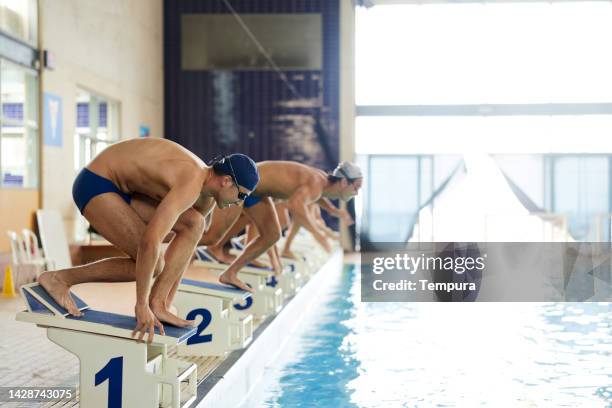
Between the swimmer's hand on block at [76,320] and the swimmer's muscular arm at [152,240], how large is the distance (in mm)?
133

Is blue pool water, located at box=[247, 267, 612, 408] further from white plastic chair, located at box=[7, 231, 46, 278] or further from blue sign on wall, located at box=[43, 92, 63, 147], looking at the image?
blue sign on wall, located at box=[43, 92, 63, 147]

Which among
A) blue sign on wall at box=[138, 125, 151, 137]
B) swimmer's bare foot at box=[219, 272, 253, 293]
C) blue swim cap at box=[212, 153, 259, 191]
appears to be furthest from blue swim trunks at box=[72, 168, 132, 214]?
blue sign on wall at box=[138, 125, 151, 137]

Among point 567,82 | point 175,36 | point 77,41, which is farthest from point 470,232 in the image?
point 77,41

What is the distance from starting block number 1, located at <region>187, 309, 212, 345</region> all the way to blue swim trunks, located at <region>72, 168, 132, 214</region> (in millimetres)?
1364

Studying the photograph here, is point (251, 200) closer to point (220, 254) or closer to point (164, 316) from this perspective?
point (220, 254)

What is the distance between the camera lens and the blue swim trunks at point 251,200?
18.4 ft

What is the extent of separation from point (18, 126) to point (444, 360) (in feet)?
22.3

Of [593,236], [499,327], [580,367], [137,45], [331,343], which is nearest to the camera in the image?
[580,367]

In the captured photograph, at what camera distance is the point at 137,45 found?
48.2 ft

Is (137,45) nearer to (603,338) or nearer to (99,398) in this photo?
(603,338)

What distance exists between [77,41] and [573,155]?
1010 centimetres

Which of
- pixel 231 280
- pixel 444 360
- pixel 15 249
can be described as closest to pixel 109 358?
pixel 231 280

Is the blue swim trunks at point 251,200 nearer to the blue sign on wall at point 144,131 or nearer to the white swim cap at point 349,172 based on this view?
the white swim cap at point 349,172

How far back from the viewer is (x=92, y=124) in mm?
12836
